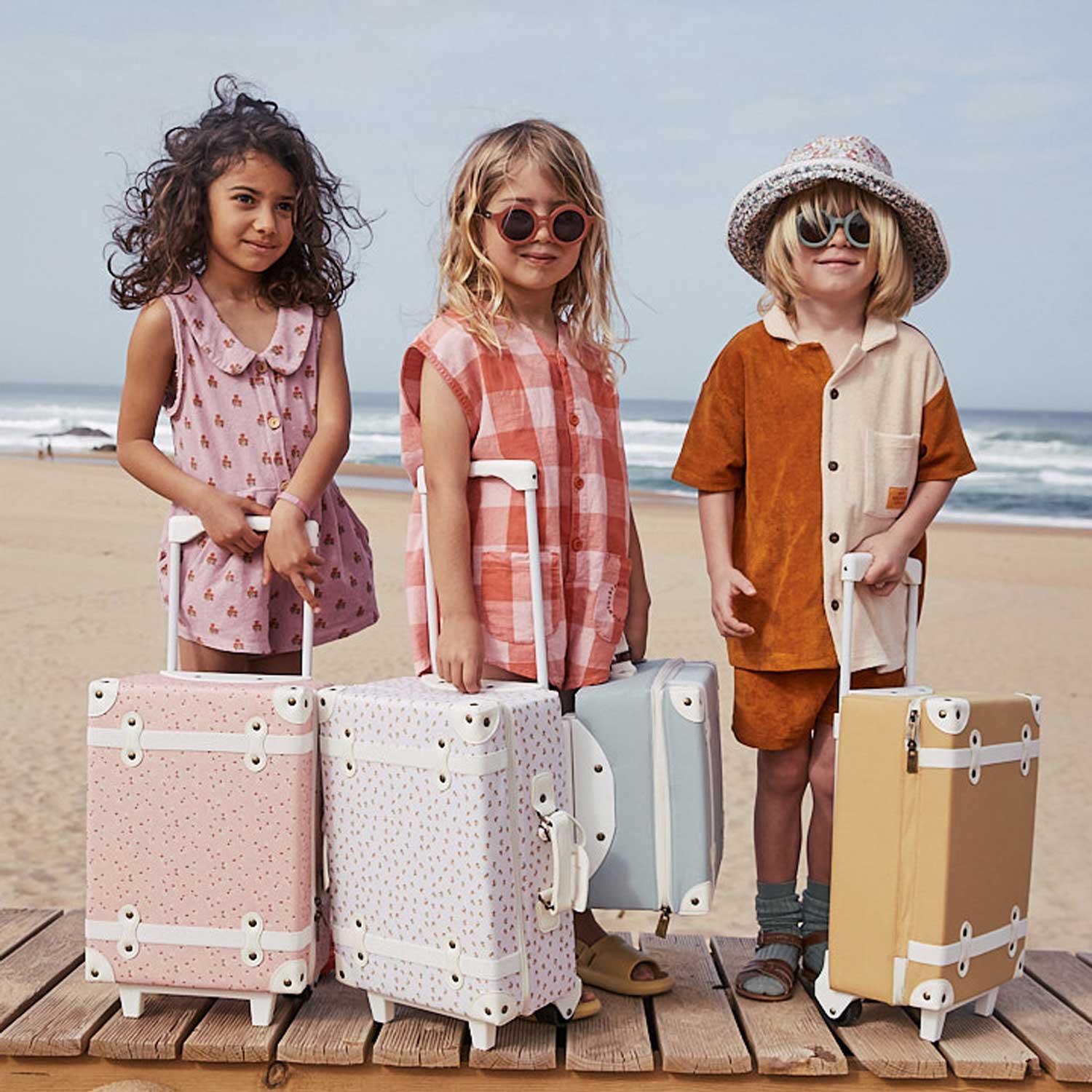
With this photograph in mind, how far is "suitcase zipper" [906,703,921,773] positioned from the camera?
8.57 ft

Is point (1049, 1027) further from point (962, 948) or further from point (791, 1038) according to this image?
point (791, 1038)

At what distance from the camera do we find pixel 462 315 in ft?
9.33

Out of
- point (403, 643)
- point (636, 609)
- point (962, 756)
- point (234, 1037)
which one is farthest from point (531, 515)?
point (403, 643)

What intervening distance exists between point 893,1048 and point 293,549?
58.8 inches

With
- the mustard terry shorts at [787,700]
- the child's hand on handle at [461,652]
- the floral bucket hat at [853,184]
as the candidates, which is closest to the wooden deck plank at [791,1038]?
the mustard terry shorts at [787,700]

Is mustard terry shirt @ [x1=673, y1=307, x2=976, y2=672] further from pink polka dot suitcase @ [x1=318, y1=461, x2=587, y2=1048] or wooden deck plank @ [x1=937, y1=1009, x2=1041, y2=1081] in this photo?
wooden deck plank @ [x1=937, y1=1009, x2=1041, y2=1081]

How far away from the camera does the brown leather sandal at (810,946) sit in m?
2.96

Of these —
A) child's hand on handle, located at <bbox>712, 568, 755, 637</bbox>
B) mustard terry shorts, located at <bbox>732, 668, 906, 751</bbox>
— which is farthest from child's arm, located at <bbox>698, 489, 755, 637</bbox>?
mustard terry shorts, located at <bbox>732, 668, 906, 751</bbox>

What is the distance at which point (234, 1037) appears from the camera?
8.63 feet

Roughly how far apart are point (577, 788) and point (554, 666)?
244mm

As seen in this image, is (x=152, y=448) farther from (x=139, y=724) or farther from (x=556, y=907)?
(x=556, y=907)

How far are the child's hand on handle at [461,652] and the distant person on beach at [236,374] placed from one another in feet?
1.10

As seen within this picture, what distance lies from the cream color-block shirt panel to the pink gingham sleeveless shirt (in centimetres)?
44

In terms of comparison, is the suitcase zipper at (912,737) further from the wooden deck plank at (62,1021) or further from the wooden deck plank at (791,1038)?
the wooden deck plank at (62,1021)
